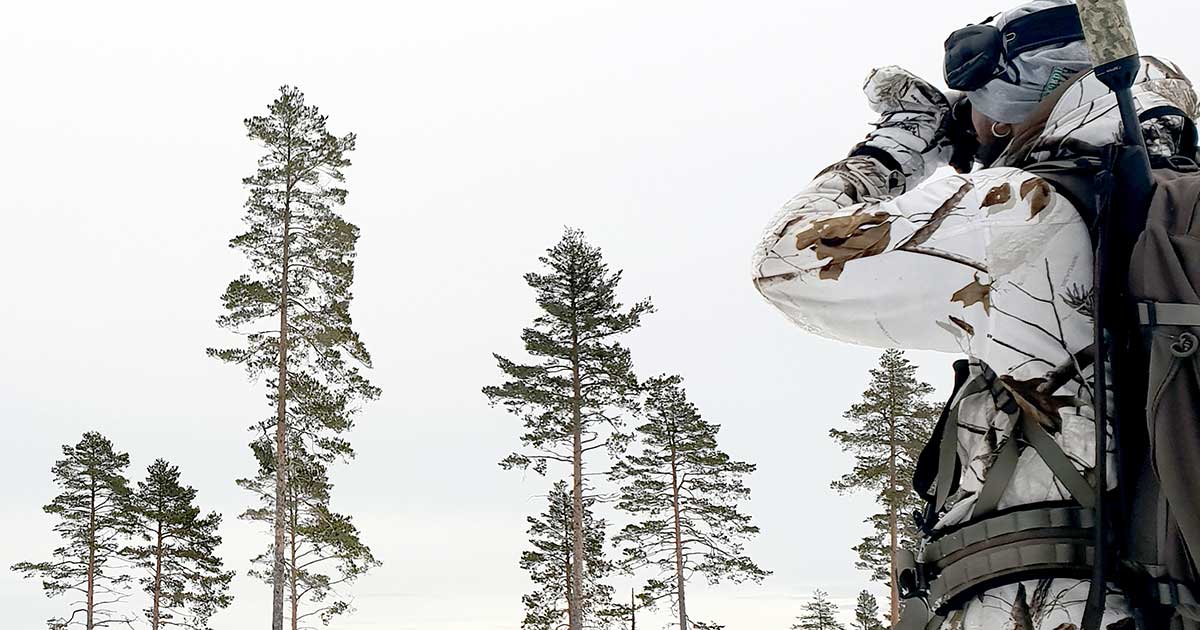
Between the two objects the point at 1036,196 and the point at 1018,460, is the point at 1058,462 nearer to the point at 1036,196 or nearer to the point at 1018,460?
the point at 1018,460

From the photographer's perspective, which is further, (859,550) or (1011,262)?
(859,550)

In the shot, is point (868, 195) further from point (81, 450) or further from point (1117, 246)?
point (81, 450)

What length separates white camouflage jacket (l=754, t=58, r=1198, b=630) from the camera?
5.76 feet

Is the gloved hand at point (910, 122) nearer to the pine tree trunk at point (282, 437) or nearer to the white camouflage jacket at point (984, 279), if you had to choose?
the white camouflage jacket at point (984, 279)

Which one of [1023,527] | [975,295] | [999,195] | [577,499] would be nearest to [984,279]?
[975,295]

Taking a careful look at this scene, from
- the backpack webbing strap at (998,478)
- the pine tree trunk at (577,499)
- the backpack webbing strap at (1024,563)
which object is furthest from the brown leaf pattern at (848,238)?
the pine tree trunk at (577,499)

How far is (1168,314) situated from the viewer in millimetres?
1582

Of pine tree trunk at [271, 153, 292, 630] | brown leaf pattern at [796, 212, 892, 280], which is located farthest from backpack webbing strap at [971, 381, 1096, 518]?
pine tree trunk at [271, 153, 292, 630]

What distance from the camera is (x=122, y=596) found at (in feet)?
116

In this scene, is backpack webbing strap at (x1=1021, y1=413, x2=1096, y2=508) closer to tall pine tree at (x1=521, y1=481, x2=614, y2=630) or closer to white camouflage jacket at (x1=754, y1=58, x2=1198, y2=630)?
white camouflage jacket at (x1=754, y1=58, x2=1198, y2=630)

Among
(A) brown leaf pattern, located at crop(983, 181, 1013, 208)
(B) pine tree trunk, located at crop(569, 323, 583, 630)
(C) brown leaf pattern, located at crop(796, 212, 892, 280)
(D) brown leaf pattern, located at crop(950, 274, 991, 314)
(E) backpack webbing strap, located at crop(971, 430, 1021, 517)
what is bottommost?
(E) backpack webbing strap, located at crop(971, 430, 1021, 517)

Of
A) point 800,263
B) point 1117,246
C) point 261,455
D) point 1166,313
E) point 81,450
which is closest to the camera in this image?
point 1166,313

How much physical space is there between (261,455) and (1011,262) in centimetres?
2805

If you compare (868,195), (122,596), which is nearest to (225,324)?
(122,596)
